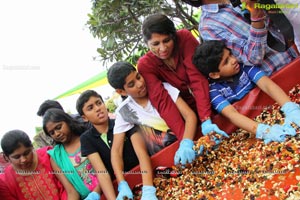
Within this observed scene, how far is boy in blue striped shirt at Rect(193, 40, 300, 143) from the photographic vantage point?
1.67 metres

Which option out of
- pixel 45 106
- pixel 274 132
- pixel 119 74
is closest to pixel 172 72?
pixel 119 74

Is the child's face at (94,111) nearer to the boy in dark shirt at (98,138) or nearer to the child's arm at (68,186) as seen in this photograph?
the boy in dark shirt at (98,138)

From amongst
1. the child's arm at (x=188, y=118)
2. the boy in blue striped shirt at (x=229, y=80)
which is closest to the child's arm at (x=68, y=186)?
the child's arm at (x=188, y=118)

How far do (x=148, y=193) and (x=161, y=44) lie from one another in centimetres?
81

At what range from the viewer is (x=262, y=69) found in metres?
1.83

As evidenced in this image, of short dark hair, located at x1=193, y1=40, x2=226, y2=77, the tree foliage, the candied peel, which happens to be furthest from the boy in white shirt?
the tree foliage

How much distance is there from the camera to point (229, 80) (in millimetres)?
1859

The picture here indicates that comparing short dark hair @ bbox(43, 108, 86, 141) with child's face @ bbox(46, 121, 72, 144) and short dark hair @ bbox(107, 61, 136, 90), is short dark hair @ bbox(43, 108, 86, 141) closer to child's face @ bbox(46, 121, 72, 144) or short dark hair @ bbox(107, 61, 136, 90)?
child's face @ bbox(46, 121, 72, 144)

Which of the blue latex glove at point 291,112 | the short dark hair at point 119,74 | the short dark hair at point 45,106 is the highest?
the short dark hair at point 119,74

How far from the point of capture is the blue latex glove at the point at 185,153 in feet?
5.43

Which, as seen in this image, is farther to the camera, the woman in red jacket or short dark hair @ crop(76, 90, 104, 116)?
short dark hair @ crop(76, 90, 104, 116)

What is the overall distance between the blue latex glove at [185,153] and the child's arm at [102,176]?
0.44 m

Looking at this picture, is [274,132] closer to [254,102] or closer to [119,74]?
[254,102]

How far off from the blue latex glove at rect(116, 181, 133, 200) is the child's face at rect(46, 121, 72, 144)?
1.63 feet
